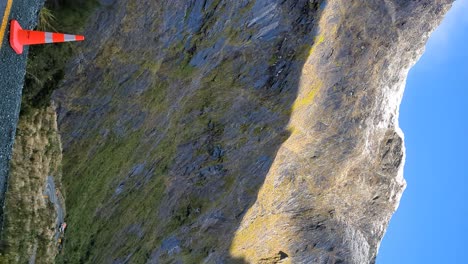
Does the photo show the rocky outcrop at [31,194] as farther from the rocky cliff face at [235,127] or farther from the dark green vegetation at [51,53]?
the rocky cliff face at [235,127]

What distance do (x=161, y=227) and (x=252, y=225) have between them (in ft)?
30.8

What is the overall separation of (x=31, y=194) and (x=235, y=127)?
61.3 ft

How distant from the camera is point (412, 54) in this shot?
4678cm

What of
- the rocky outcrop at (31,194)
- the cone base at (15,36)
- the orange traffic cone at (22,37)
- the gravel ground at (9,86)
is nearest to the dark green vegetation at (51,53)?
the rocky outcrop at (31,194)

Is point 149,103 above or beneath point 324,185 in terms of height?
above

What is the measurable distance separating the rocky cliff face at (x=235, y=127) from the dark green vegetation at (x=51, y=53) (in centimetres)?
99

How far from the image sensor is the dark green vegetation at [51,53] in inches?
843

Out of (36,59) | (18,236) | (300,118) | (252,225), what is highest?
(36,59)

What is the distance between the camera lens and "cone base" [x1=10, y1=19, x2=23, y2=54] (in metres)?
14.6

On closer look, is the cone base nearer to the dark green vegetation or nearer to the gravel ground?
the gravel ground

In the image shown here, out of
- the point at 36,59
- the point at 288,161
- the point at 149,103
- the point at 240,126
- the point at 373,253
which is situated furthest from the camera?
the point at 373,253

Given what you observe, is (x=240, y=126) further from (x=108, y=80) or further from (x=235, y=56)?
(x=108, y=80)

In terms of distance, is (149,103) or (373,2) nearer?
(149,103)

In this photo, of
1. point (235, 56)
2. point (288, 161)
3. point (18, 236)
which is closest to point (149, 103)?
point (235, 56)
